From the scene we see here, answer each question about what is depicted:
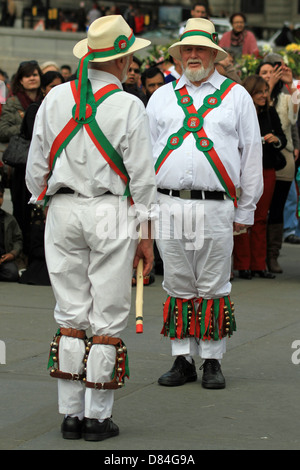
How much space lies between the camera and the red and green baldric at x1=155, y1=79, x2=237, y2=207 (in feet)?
21.3

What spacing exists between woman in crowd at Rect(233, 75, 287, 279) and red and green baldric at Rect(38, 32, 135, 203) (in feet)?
17.2

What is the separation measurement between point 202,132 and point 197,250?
715 millimetres

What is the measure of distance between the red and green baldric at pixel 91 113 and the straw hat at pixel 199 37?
3.75ft

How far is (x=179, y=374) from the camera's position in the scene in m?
6.67

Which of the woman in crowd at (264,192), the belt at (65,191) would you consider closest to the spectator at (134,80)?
the woman in crowd at (264,192)

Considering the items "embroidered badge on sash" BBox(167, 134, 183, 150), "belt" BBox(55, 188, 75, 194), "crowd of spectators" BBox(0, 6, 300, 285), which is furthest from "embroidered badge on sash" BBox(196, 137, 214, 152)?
"crowd of spectators" BBox(0, 6, 300, 285)

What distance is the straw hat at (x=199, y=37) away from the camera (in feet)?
21.5

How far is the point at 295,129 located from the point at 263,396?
616 cm

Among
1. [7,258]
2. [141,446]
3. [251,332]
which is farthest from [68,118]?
[7,258]

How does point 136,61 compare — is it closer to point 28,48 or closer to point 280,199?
point 280,199

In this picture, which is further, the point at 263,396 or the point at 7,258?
the point at 7,258

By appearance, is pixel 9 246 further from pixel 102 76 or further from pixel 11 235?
pixel 102 76

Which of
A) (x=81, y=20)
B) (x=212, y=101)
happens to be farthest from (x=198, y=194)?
(x=81, y=20)

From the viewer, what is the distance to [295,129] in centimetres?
1206
